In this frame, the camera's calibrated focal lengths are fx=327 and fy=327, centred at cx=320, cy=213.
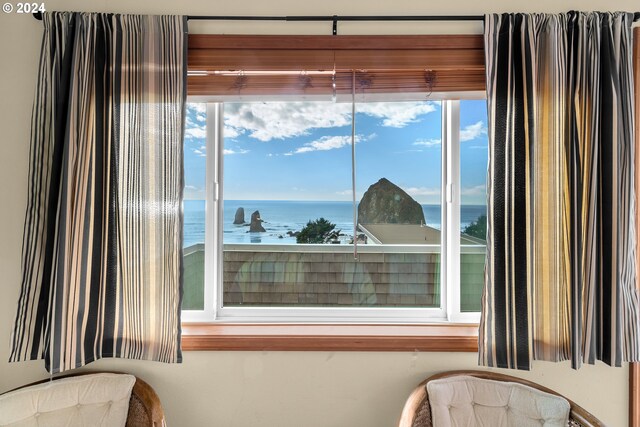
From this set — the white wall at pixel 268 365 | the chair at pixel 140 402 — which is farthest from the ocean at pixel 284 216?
the chair at pixel 140 402

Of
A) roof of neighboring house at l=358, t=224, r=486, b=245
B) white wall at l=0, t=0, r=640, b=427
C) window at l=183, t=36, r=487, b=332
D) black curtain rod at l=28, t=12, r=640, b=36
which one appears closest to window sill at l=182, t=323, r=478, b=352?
white wall at l=0, t=0, r=640, b=427

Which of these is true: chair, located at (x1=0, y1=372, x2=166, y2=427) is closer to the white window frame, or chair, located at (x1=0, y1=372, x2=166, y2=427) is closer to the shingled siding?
the white window frame

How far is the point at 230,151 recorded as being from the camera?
165cm

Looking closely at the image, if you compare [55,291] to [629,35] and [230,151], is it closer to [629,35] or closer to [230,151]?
[230,151]

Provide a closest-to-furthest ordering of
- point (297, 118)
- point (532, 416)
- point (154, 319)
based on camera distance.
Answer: point (532, 416) < point (154, 319) < point (297, 118)

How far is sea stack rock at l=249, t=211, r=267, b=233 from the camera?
5.49 feet

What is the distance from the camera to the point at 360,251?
5.44 feet

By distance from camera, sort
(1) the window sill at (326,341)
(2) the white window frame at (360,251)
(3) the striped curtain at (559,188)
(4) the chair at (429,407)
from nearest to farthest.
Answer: (4) the chair at (429,407)
(3) the striped curtain at (559,188)
(1) the window sill at (326,341)
(2) the white window frame at (360,251)

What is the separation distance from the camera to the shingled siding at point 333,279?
5.45 ft

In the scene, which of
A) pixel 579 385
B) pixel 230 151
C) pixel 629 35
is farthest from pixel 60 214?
pixel 629 35

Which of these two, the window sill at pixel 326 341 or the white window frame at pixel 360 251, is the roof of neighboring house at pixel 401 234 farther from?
the window sill at pixel 326 341

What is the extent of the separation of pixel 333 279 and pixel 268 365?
0.50 metres

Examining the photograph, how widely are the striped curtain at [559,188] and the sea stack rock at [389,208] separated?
1.23 feet

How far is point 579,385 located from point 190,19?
2.39 metres
